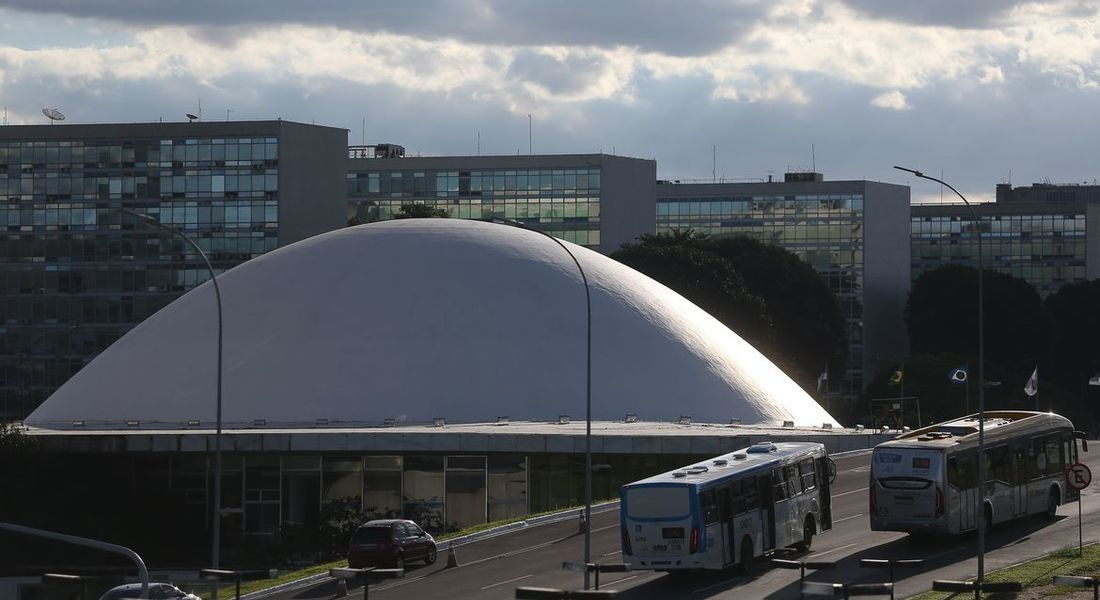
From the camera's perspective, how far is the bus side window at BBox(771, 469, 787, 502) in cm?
4888

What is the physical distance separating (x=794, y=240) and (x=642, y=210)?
23760mm

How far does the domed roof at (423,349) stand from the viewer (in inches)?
3236

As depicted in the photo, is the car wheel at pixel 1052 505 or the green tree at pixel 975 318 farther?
the green tree at pixel 975 318

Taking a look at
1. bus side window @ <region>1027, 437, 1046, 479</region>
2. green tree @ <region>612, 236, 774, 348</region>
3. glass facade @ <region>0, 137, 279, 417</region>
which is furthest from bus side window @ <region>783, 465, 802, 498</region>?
glass facade @ <region>0, 137, 279, 417</region>

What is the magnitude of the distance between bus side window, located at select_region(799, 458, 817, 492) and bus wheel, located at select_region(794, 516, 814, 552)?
2.98 ft

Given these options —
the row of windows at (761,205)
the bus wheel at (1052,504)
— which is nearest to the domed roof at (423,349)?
the bus wheel at (1052,504)

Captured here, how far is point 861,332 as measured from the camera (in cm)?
17162

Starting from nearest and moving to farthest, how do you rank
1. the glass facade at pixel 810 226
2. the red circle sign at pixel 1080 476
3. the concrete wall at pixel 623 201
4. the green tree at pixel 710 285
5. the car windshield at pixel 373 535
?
the red circle sign at pixel 1080 476 < the car windshield at pixel 373 535 < the green tree at pixel 710 285 < the concrete wall at pixel 623 201 < the glass facade at pixel 810 226

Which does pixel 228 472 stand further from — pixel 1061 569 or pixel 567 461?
pixel 1061 569

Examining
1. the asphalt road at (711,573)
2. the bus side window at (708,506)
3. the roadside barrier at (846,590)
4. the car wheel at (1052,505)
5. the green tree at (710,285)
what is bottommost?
the asphalt road at (711,573)

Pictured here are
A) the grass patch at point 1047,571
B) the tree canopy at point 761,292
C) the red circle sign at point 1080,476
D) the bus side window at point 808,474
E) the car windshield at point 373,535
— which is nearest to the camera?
the grass patch at point 1047,571

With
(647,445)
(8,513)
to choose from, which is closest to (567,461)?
(647,445)

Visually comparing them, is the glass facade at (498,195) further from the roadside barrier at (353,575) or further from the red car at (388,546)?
the roadside barrier at (353,575)

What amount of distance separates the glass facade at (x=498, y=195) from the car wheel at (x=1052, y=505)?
98.7 metres
